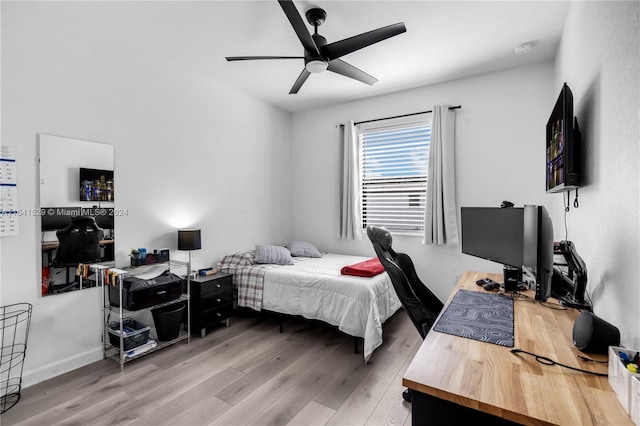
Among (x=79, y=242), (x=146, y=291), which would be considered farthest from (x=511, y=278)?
(x=79, y=242)

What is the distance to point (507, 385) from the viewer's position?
0.90 metres

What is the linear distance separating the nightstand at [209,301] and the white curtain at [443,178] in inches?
97.2

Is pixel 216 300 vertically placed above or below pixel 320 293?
below

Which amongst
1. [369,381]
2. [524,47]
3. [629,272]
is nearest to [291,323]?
[369,381]

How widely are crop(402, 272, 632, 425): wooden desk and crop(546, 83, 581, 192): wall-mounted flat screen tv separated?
0.93m

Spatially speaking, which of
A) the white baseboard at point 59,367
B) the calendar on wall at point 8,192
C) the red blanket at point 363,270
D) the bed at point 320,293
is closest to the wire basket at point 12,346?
the white baseboard at point 59,367

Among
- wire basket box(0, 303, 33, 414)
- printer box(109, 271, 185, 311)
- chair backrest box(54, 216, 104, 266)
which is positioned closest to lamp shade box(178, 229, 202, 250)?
printer box(109, 271, 185, 311)

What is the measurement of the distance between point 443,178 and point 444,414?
3.04 meters

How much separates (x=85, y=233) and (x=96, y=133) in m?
0.87

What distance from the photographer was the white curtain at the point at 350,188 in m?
4.25

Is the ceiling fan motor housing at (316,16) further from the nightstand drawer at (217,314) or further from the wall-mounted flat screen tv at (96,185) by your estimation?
the nightstand drawer at (217,314)

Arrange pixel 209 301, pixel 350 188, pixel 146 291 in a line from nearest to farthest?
pixel 146 291 → pixel 209 301 → pixel 350 188

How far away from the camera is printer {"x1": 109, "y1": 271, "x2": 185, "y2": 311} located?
2.49 meters

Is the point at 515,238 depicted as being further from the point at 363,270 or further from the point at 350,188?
the point at 350,188
